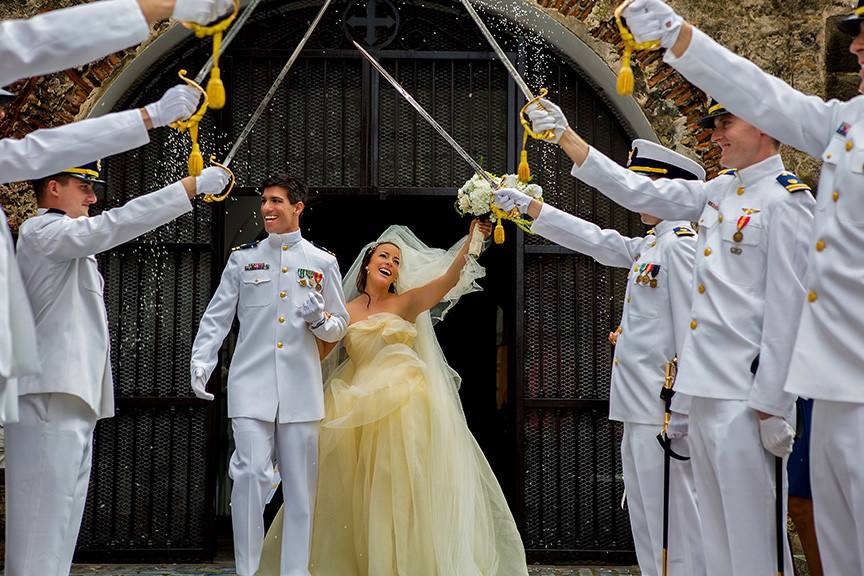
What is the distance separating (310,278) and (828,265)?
11.0 ft

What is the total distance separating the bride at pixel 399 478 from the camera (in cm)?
571

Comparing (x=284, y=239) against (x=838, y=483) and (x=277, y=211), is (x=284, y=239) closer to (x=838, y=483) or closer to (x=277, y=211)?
(x=277, y=211)

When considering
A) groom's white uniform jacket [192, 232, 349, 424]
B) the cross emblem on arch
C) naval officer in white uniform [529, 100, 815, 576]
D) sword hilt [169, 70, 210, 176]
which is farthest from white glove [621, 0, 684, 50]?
the cross emblem on arch

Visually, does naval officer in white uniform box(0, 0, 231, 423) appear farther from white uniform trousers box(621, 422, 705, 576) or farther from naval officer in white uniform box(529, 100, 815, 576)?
white uniform trousers box(621, 422, 705, 576)

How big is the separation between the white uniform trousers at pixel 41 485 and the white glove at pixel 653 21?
2.71 m

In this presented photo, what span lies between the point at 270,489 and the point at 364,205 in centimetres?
568

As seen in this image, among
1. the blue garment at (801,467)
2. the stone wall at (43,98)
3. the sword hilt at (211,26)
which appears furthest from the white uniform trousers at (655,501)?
the stone wall at (43,98)

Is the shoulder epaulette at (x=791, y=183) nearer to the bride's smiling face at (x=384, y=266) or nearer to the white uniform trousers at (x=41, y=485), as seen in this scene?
the white uniform trousers at (x=41, y=485)

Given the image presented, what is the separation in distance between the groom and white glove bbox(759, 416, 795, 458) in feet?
8.97

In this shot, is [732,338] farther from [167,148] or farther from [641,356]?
[167,148]

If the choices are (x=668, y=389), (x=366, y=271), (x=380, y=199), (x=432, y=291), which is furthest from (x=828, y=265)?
(x=380, y=199)

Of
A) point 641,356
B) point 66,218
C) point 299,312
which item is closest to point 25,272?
point 66,218

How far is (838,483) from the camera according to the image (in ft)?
9.69

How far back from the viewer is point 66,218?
4.53 m
